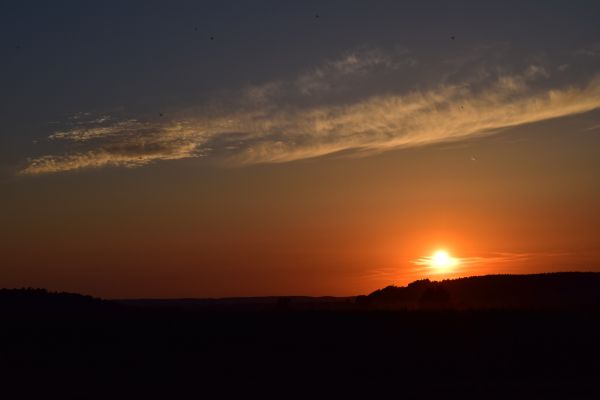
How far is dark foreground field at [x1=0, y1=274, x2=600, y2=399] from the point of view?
866 inches

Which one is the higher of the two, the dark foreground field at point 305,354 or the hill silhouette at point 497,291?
the hill silhouette at point 497,291

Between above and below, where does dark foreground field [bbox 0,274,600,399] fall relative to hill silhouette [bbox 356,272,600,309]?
below

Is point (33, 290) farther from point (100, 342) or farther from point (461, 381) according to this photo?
point (461, 381)

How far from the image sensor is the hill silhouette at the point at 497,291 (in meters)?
56.7

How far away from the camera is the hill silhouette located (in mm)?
56656

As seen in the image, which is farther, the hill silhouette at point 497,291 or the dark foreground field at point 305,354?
the hill silhouette at point 497,291

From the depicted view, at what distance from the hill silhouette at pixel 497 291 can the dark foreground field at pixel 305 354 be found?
24.7 metres

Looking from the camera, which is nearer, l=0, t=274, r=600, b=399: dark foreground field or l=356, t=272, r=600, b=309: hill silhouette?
l=0, t=274, r=600, b=399: dark foreground field

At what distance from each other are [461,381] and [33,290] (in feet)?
99.6

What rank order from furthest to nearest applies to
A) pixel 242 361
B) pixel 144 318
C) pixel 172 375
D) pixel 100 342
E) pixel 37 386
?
pixel 144 318 → pixel 100 342 → pixel 242 361 → pixel 172 375 → pixel 37 386

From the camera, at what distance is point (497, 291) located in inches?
2408

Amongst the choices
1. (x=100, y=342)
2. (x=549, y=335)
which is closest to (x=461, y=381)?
(x=549, y=335)

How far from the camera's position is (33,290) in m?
45.9

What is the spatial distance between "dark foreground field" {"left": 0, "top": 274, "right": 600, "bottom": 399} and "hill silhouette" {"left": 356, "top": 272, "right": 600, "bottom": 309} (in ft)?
80.9
